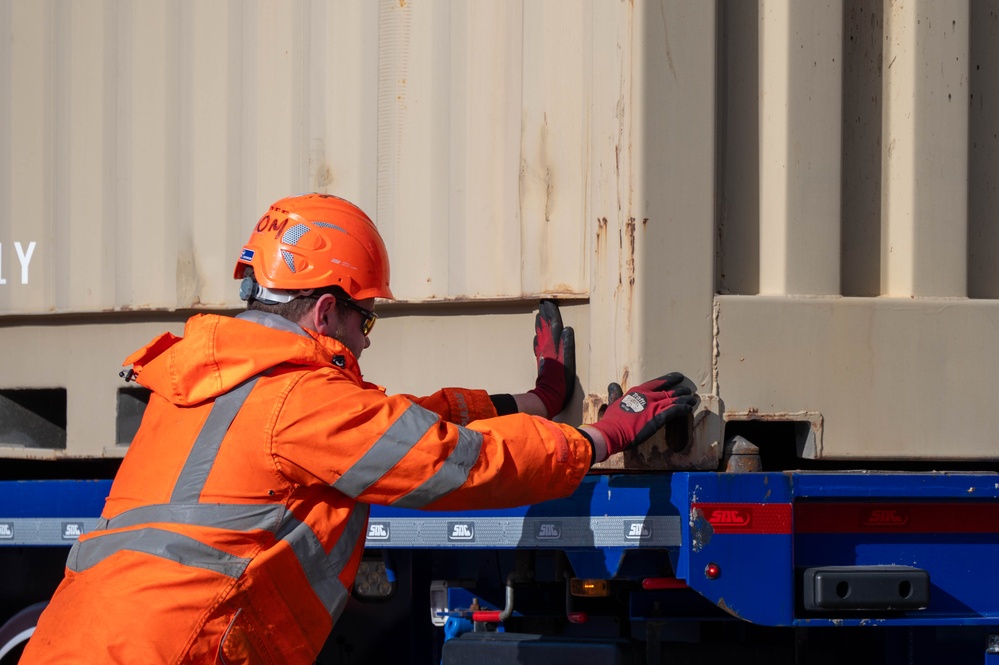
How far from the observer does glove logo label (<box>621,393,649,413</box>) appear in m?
2.58

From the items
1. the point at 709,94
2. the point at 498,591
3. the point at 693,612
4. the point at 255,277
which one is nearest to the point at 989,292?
the point at 709,94

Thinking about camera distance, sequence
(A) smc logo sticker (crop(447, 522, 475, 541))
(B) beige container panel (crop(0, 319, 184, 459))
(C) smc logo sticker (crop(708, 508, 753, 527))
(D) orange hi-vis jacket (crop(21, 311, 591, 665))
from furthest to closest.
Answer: (B) beige container panel (crop(0, 319, 184, 459)), (A) smc logo sticker (crop(447, 522, 475, 541)), (C) smc logo sticker (crop(708, 508, 753, 527)), (D) orange hi-vis jacket (crop(21, 311, 591, 665))

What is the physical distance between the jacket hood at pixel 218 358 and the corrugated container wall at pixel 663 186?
0.69m

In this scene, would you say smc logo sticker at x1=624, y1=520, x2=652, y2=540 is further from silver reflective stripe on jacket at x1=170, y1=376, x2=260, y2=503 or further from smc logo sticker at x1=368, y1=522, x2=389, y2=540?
silver reflective stripe on jacket at x1=170, y1=376, x2=260, y2=503

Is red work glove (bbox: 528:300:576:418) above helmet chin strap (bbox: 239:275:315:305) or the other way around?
the other way around

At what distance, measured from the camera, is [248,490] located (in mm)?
2277

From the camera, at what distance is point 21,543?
3.40 meters

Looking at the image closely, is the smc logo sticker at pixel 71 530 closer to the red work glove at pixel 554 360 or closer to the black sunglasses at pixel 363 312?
the black sunglasses at pixel 363 312

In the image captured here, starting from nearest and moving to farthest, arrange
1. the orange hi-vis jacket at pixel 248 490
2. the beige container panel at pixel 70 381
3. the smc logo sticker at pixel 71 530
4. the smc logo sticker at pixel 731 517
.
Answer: the orange hi-vis jacket at pixel 248 490 < the smc logo sticker at pixel 731 517 < the smc logo sticker at pixel 71 530 < the beige container panel at pixel 70 381

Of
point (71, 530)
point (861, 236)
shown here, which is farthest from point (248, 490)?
point (861, 236)

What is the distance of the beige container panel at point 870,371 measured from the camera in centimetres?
276

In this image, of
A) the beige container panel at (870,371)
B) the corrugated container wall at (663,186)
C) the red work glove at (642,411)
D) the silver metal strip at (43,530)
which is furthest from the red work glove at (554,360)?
the silver metal strip at (43,530)

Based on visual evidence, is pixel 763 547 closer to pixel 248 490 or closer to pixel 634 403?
pixel 634 403

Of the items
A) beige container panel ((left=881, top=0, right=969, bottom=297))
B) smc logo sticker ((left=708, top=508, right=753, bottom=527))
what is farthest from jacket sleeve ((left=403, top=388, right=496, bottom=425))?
beige container panel ((left=881, top=0, right=969, bottom=297))
